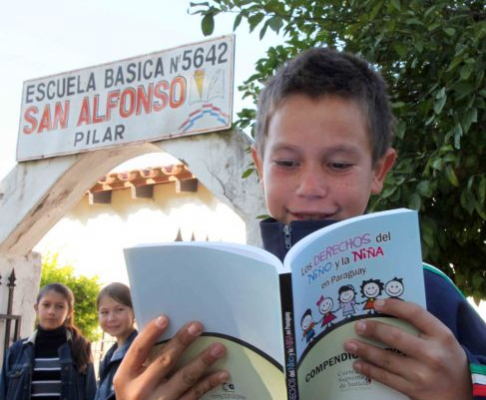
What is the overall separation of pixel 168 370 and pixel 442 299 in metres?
0.41

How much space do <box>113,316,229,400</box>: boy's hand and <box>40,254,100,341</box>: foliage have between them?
11.9 metres

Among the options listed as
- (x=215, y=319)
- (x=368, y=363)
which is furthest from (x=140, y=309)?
(x=368, y=363)

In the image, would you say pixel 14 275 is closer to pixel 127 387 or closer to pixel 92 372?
pixel 92 372

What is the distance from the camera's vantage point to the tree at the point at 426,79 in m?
2.61

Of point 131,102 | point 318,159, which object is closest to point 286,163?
point 318,159

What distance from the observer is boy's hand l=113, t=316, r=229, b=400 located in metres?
1.04

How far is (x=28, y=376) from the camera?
4.33 metres

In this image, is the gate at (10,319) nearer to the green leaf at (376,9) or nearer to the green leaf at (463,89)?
the green leaf at (376,9)

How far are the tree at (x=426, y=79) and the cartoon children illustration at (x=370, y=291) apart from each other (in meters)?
1.59

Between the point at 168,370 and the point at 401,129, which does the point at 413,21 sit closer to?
the point at 401,129

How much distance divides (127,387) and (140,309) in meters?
0.13

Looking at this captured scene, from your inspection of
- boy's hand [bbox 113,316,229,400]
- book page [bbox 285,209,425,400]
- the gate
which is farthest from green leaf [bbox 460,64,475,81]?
the gate

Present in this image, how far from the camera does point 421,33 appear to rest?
9.08 ft

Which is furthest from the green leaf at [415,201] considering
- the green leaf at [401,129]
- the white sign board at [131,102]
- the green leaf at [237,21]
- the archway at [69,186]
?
the white sign board at [131,102]
